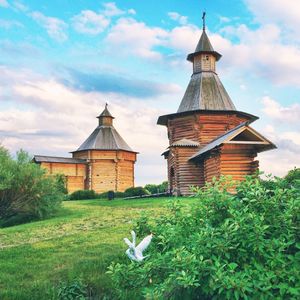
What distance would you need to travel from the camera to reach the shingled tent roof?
144 feet

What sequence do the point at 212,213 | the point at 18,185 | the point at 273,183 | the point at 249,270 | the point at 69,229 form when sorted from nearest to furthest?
the point at 249,270
the point at 212,213
the point at 273,183
the point at 69,229
the point at 18,185

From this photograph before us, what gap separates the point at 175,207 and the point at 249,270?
1.89 metres

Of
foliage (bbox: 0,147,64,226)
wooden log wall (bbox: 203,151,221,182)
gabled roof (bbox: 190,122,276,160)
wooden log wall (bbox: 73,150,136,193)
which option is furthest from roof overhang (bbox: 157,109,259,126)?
foliage (bbox: 0,147,64,226)

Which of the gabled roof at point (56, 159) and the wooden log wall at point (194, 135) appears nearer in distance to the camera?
the wooden log wall at point (194, 135)

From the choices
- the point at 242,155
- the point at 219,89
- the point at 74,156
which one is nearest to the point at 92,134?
the point at 74,156

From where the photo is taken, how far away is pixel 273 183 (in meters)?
5.51

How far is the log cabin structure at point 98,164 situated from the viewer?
4212cm

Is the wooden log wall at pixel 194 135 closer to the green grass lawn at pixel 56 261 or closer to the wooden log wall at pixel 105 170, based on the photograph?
the wooden log wall at pixel 105 170

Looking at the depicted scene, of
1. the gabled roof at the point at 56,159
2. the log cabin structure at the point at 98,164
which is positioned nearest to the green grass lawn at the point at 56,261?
the gabled roof at the point at 56,159

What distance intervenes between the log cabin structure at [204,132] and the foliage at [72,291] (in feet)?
55.4

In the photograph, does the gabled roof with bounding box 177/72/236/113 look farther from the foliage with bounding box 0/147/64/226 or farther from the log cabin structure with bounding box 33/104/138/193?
the log cabin structure with bounding box 33/104/138/193

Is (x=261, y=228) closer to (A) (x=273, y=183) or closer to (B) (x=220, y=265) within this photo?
(B) (x=220, y=265)

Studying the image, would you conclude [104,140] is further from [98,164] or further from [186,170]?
[186,170]

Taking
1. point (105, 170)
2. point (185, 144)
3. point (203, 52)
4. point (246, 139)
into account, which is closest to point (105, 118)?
point (105, 170)
